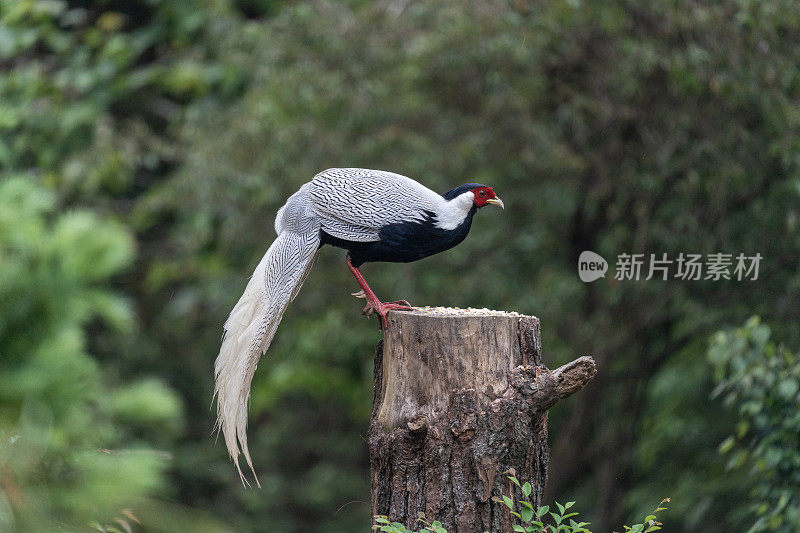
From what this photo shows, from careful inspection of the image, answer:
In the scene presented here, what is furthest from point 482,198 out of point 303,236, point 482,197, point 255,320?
point 255,320

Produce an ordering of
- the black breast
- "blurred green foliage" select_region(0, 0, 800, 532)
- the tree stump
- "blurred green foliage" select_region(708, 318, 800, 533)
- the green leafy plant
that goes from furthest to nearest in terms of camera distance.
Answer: "blurred green foliage" select_region(0, 0, 800, 532) < "blurred green foliage" select_region(708, 318, 800, 533) < the black breast < the tree stump < the green leafy plant

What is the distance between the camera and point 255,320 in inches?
112

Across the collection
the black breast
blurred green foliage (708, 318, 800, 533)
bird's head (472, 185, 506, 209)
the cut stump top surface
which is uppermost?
bird's head (472, 185, 506, 209)

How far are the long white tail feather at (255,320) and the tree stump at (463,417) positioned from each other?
0.43 m

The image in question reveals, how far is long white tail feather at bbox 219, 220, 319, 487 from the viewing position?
2824mm

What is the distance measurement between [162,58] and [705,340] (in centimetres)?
489

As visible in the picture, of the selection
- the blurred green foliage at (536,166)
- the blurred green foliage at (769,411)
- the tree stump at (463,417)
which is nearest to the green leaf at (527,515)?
the tree stump at (463,417)

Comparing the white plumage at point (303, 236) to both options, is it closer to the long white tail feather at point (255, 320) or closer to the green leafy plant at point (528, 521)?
the long white tail feather at point (255, 320)

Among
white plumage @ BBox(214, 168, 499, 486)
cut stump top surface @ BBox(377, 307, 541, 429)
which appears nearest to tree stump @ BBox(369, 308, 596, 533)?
cut stump top surface @ BBox(377, 307, 541, 429)

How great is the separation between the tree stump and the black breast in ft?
0.77

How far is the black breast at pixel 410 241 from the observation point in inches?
110

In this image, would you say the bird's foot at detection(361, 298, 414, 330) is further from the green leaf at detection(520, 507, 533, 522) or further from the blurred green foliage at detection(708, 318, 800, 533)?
the blurred green foliage at detection(708, 318, 800, 533)

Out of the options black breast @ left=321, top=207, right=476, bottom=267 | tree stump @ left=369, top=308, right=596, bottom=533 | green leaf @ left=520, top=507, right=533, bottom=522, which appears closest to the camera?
green leaf @ left=520, top=507, right=533, bottom=522

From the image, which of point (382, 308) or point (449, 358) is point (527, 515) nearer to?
point (449, 358)
